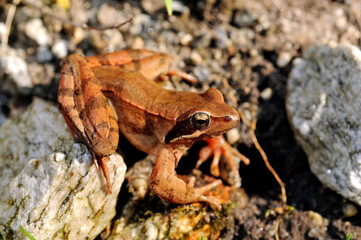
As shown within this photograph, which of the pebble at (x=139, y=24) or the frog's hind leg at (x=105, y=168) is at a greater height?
the pebble at (x=139, y=24)

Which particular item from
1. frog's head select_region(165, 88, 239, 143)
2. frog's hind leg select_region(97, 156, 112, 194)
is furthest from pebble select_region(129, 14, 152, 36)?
frog's hind leg select_region(97, 156, 112, 194)

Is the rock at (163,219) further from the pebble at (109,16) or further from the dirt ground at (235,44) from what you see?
the pebble at (109,16)

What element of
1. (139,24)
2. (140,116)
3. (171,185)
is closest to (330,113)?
(171,185)

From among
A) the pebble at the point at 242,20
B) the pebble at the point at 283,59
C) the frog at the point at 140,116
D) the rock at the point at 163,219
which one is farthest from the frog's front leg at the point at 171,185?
the pebble at the point at 242,20

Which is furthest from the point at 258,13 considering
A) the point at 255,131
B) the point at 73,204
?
the point at 73,204

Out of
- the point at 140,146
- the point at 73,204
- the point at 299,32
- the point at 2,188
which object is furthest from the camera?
the point at 299,32

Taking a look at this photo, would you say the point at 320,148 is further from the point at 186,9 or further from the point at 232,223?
the point at 186,9
